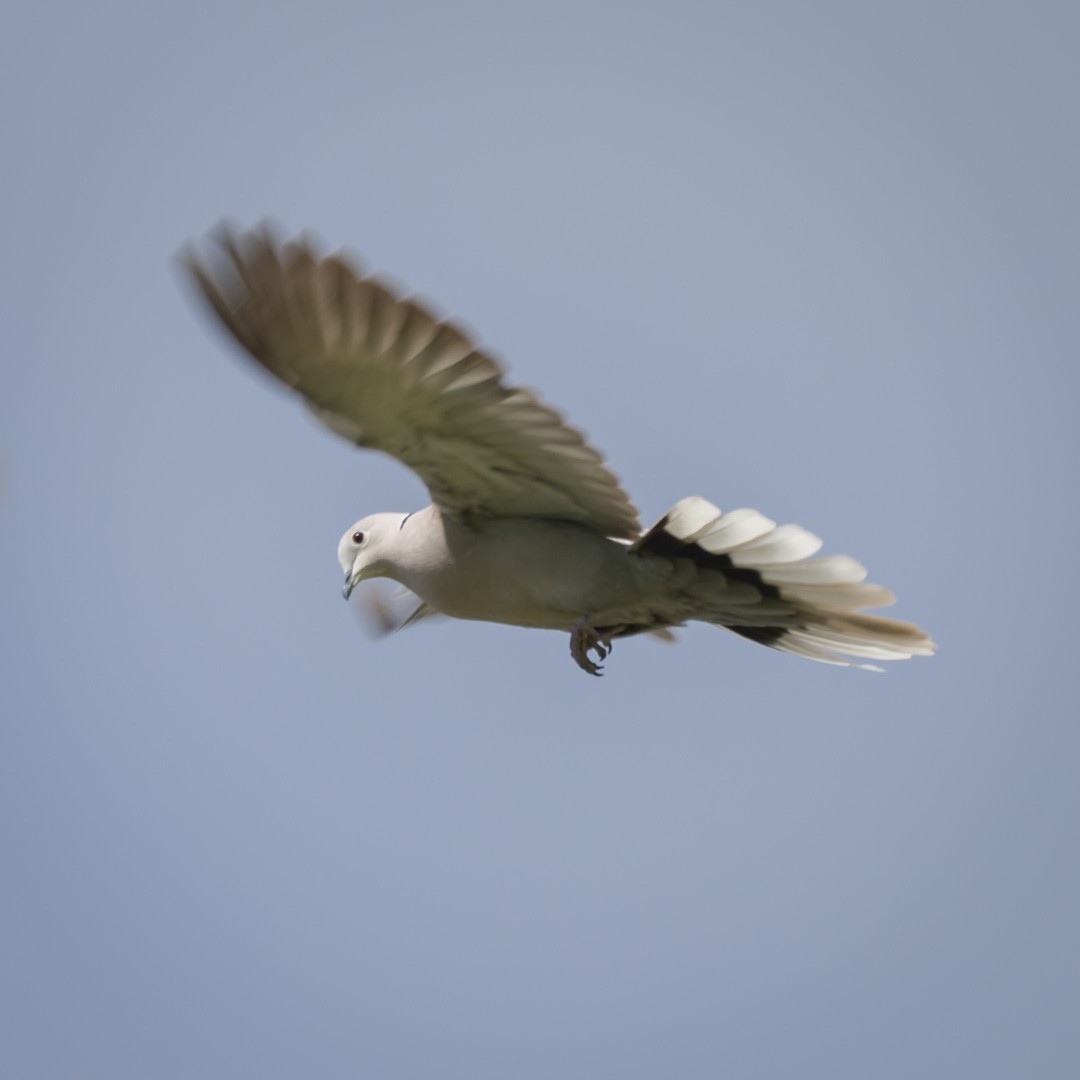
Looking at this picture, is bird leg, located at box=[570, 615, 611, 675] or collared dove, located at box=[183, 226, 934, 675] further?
bird leg, located at box=[570, 615, 611, 675]

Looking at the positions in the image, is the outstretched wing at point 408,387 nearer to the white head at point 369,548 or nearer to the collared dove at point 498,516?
the collared dove at point 498,516

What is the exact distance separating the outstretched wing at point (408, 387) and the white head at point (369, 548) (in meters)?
0.43

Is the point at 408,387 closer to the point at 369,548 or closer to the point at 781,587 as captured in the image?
the point at 369,548

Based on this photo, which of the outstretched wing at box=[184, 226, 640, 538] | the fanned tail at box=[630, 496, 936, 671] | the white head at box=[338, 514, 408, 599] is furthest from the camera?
the white head at box=[338, 514, 408, 599]

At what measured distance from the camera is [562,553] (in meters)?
5.95

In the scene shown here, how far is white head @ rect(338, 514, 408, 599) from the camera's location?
255 inches

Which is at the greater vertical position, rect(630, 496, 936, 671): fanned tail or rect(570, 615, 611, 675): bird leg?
rect(630, 496, 936, 671): fanned tail

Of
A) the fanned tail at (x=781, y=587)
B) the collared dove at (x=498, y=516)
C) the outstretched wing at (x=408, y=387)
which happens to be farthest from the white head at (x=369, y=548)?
the fanned tail at (x=781, y=587)

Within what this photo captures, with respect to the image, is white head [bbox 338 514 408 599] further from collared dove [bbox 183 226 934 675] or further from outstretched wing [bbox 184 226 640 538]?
outstretched wing [bbox 184 226 640 538]

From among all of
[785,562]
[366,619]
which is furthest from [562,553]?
[366,619]

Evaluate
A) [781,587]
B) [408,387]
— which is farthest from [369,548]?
[781,587]

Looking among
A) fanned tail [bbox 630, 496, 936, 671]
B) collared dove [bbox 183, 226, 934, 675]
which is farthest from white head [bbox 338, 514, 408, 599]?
fanned tail [bbox 630, 496, 936, 671]

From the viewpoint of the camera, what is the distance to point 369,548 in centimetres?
656

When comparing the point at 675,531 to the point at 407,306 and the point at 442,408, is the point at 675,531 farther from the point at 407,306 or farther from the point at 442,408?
the point at 407,306
